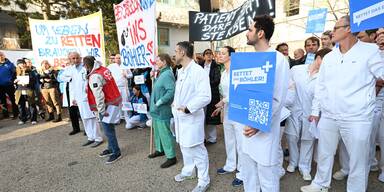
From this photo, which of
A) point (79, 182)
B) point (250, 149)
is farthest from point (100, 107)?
point (250, 149)

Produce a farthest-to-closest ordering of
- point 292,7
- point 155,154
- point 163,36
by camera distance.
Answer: point 163,36
point 292,7
point 155,154

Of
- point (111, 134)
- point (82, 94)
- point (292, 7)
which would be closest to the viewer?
point (111, 134)

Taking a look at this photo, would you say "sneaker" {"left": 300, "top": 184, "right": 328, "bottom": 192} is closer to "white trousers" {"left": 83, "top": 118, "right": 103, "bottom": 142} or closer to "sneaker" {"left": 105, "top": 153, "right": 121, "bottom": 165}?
"sneaker" {"left": 105, "top": 153, "right": 121, "bottom": 165}

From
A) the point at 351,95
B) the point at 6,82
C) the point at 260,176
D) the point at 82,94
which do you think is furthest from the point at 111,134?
the point at 6,82

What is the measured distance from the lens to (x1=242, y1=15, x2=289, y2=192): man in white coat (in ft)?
6.89

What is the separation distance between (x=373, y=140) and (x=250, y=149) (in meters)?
2.21

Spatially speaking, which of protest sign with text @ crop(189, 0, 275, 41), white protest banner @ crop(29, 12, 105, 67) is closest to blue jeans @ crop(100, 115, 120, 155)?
white protest banner @ crop(29, 12, 105, 67)

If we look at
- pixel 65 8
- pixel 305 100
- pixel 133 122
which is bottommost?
pixel 133 122

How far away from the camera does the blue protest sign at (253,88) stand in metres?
1.94

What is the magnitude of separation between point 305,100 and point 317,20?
15.0 feet

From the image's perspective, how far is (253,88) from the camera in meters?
2.07

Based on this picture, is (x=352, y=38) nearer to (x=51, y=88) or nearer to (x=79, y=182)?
(x=79, y=182)

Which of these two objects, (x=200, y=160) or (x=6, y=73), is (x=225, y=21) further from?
(x=6, y=73)

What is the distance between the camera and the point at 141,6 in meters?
4.45
